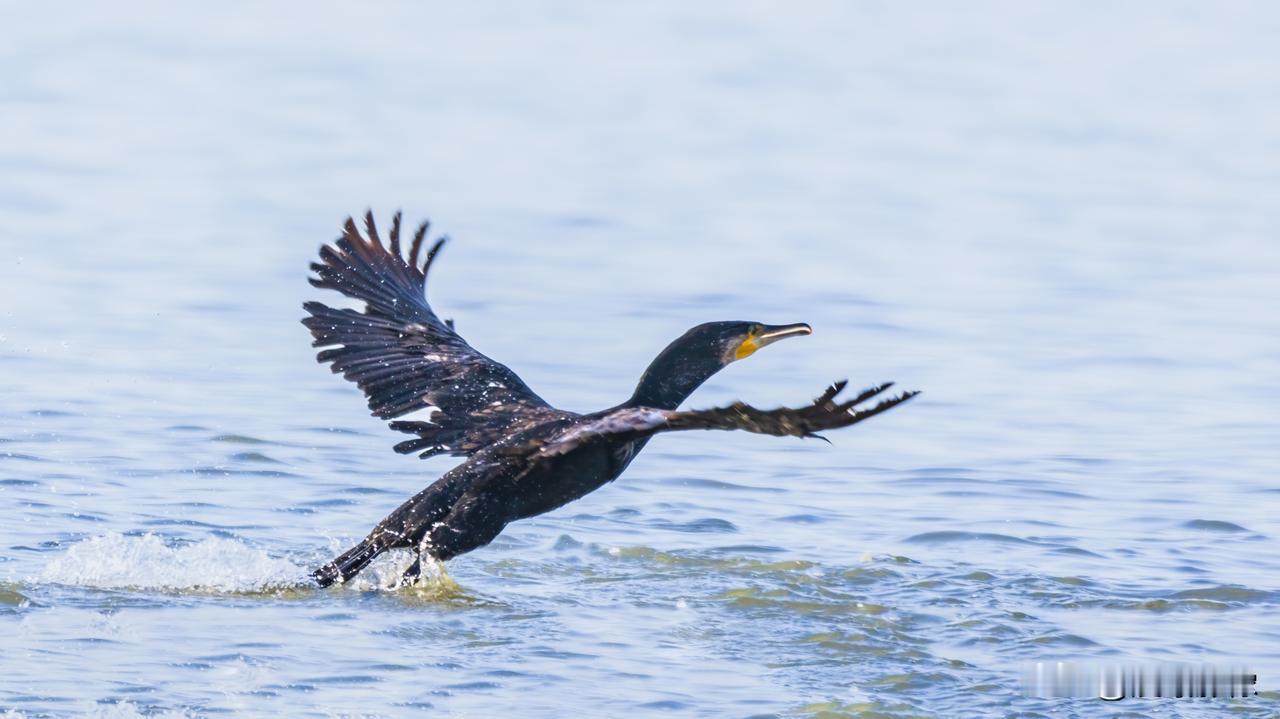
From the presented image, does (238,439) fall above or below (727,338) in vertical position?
below

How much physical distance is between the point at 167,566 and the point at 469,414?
124cm

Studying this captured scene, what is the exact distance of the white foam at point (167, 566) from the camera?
310 inches

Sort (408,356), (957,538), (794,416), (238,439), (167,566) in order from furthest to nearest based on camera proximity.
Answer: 1. (238,439)
2. (957,538)
3. (408,356)
4. (167,566)
5. (794,416)

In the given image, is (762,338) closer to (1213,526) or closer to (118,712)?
(1213,526)

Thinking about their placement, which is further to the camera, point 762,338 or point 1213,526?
point 1213,526

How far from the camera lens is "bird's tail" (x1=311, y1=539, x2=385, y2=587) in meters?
7.99

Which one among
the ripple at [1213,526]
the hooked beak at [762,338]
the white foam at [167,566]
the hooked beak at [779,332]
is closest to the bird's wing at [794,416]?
the hooked beak at [779,332]

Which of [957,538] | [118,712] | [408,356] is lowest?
[118,712]

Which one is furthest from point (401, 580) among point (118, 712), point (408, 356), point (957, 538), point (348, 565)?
point (957, 538)

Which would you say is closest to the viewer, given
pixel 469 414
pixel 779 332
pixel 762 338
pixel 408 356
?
pixel 779 332

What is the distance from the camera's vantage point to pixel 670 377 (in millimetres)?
8297

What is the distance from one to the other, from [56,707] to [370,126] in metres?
15.2

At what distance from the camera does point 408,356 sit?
8.97 meters

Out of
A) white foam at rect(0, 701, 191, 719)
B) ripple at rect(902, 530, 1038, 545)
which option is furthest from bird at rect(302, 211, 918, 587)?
white foam at rect(0, 701, 191, 719)
